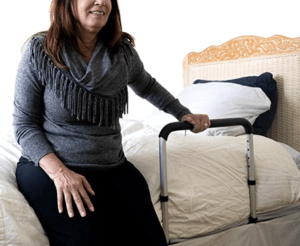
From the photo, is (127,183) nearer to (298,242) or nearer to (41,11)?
(298,242)

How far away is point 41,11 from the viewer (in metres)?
3.07

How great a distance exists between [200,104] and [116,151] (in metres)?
0.99

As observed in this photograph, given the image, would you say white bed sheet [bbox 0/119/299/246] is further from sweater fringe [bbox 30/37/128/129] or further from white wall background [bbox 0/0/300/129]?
white wall background [bbox 0/0/300/129]

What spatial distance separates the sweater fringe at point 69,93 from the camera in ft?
3.42

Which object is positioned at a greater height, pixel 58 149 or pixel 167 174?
pixel 58 149

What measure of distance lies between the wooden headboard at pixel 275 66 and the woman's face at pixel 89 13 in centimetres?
127

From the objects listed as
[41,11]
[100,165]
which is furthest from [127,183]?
[41,11]

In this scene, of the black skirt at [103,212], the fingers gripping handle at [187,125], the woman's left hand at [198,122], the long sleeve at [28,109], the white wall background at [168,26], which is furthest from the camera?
the white wall background at [168,26]

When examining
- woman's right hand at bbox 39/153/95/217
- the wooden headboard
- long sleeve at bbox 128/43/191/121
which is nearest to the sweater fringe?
woman's right hand at bbox 39/153/95/217

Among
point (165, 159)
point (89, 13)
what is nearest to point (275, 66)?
point (165, 159)

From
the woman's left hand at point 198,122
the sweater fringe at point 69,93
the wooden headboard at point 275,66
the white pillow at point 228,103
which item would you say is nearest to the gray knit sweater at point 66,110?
the sweater fringe at point 69,93

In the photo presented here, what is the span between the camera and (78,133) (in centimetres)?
107

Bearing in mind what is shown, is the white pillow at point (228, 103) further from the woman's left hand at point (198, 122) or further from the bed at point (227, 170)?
the woman's left hand at point (198, 122)

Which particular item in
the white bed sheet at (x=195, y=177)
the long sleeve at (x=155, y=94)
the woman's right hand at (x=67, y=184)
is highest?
the long sleeve at (x=155, y=94)
